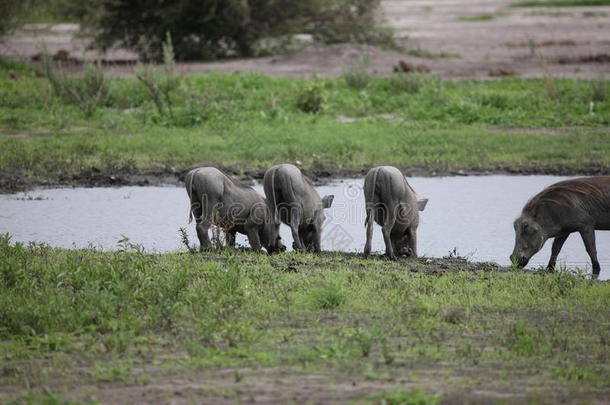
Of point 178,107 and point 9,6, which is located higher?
point 9,6

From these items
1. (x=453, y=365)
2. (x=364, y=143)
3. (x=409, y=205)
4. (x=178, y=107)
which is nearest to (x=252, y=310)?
(x=453, y=365)

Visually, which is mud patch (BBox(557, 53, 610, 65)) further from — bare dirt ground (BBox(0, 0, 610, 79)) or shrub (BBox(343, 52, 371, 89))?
shrub (BBox(343, 52, 371, 89))

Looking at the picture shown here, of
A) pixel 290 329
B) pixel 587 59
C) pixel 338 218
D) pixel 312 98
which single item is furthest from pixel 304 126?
pixel 290 329

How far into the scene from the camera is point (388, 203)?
10594 mm

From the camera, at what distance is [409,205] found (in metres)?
10.8

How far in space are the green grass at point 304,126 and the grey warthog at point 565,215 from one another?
606 centimetres

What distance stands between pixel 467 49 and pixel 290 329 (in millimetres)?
26458

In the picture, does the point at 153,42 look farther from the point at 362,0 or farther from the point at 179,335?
the point at 179,335

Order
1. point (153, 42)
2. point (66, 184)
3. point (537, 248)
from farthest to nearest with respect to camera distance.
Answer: point (153, 42)
point (66, 184)
point (537, 248)

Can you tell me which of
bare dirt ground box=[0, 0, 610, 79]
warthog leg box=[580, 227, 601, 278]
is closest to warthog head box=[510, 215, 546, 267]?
warthog leg box=[580, 227, 601, 278]

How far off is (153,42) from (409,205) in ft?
66.7

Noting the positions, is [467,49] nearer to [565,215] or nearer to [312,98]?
[312,98]

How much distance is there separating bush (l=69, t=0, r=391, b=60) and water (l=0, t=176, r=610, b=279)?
14.3m

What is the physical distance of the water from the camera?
39.4 ft
